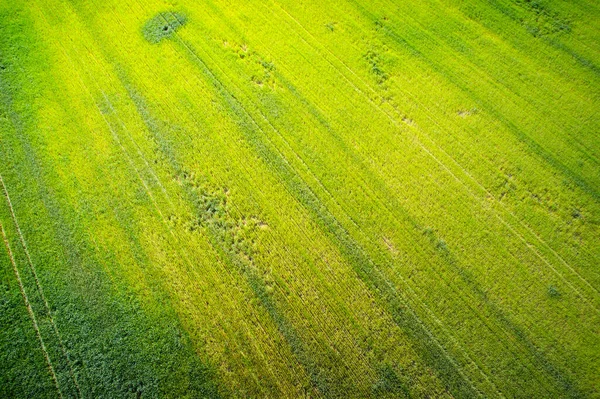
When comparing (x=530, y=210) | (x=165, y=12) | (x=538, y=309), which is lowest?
(x=538, y=309)

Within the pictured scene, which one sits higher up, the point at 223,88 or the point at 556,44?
the point at 223,88

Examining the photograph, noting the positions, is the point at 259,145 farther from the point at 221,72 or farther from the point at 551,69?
the point at 551,69

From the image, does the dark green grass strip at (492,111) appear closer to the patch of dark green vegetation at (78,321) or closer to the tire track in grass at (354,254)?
the tire track in grass at (354,254)

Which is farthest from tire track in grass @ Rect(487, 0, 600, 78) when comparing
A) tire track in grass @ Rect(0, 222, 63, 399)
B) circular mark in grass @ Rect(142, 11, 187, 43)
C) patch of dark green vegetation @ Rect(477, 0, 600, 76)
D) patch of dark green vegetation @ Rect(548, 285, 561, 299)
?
tire track in grass @ Rect(0, 222, 63, 399)

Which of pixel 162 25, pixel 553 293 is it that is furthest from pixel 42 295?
pixel 553 293

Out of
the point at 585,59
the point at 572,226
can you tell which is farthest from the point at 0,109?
the point at 585,59

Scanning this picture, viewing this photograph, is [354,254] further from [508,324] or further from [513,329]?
[513,329]

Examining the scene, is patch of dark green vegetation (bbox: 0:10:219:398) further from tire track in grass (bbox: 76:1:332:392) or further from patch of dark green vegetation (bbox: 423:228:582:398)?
patch of dark green vegetation (bbox: 423:228:582:398)
